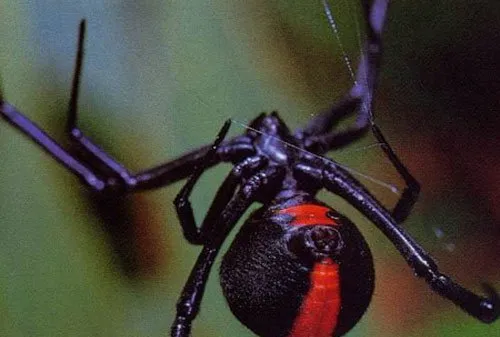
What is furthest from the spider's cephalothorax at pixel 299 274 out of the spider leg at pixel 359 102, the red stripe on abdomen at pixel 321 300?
the spider leg at pixel 359 102

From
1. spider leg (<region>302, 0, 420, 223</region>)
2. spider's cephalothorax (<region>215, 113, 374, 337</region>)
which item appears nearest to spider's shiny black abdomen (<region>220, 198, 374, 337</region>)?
spider's cephalothorax (<region>215, 113, 374, 337</region>)

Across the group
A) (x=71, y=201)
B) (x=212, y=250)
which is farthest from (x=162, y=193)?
(x=212, y=250)

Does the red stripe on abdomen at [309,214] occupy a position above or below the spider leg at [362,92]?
above

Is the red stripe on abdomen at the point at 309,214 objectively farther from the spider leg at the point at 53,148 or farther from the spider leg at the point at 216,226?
the spider leg at the point at 53,148

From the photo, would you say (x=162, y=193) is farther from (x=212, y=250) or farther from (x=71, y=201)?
(x=212, y=250)

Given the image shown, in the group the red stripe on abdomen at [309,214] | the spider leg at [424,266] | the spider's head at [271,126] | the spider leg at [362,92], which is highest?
the spider's head at [271,126]

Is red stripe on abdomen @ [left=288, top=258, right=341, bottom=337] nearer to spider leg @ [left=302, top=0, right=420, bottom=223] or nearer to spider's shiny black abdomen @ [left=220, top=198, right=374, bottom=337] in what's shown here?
spider's shiny black abdomen @ [left=220, top=198, right=374, bottom=337]

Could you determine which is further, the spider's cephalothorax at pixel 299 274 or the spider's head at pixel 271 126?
the spider's head at pixel 271 126
